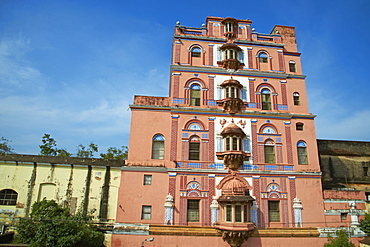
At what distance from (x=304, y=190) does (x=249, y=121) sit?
6.37m

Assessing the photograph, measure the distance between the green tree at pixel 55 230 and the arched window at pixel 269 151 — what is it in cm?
1284

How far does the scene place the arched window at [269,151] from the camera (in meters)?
20.3

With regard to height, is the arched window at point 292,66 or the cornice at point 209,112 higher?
the arched window at point 292,66

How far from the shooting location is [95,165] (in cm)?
2014

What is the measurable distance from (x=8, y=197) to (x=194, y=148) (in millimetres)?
13717

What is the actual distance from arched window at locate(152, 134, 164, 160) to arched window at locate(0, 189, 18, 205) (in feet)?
33.6

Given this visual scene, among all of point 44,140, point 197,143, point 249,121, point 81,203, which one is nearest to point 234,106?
point 249,121

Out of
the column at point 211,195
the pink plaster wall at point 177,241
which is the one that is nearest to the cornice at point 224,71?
the column at point 211,195

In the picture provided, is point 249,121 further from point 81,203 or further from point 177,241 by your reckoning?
point 81,203

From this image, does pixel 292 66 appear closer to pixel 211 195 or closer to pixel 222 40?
pixel 222 40

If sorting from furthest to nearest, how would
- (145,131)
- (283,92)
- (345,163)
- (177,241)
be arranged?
1. (345,163)
2. (283,92)
3. (145,131)
4. (177,241)

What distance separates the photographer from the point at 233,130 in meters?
19.4

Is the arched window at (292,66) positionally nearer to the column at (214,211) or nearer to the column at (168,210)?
the column at (214,211)

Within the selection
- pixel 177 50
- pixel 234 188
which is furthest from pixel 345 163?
pixel 177 50
